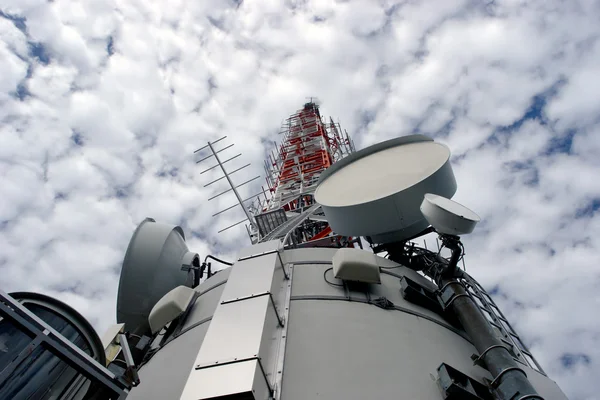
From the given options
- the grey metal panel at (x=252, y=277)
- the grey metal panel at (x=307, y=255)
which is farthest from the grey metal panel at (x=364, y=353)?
the grey metal panel at (x=307, y=255)

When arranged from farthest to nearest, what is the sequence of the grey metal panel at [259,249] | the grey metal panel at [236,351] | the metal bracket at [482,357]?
the grey metal panel at [259,249]
the metal bracket at [482,357]
the grey metal panel at [236,351]

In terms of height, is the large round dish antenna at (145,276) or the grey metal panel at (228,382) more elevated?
the large round dish antenna at (145,276)

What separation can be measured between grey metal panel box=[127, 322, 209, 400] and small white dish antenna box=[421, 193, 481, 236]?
10.1 feet

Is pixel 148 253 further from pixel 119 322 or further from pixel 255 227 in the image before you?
pixel 255 227

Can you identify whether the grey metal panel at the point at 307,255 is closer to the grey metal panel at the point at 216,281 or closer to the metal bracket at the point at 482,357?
the grey metal panel at the point at 216,281

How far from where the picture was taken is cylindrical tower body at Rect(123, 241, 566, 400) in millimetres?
3502

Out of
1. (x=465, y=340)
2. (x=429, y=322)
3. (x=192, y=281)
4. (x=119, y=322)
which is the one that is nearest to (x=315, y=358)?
(x=429, y=322)

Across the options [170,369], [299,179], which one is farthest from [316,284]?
[299,179]

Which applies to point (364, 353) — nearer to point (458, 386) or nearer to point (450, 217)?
point (458, 386)

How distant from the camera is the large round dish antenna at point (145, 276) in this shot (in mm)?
7212

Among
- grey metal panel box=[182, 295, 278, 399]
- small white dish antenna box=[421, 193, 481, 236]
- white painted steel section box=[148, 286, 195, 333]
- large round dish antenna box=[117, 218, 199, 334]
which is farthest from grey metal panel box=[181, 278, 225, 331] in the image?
small white dish antenna box=[421, 193, 481, 236]

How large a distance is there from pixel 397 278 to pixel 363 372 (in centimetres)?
212

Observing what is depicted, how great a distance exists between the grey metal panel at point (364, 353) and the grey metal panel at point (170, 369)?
1.19 m

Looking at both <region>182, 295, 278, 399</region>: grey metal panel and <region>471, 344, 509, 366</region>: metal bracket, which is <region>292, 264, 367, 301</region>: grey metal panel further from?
<region>471, 344, 509, 366</region>: metal bracket
